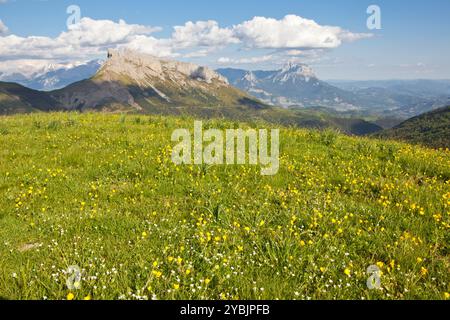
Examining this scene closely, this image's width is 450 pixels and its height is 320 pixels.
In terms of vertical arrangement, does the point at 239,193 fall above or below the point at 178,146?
below

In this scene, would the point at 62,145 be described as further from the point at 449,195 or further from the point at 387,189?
the point at 449,195

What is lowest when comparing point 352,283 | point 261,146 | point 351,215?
point 352,283

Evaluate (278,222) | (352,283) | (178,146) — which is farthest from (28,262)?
(178,146)

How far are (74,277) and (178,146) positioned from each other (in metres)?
7.77

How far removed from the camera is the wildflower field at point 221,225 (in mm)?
5039

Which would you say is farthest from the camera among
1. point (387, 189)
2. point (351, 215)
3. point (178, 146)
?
point (178, 146)

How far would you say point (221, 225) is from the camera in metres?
6.96

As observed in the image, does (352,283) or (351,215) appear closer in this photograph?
(352,283)

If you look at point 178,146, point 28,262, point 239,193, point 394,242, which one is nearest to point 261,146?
point 178,146

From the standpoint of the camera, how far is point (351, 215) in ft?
22.9

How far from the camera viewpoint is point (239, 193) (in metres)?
8.58

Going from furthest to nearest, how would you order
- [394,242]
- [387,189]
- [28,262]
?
[387,189]
[394,242]
[28,262]

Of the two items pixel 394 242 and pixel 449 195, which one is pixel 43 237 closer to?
Result: pixel 394 242

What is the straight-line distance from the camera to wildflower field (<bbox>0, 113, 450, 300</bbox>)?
5039 mm
